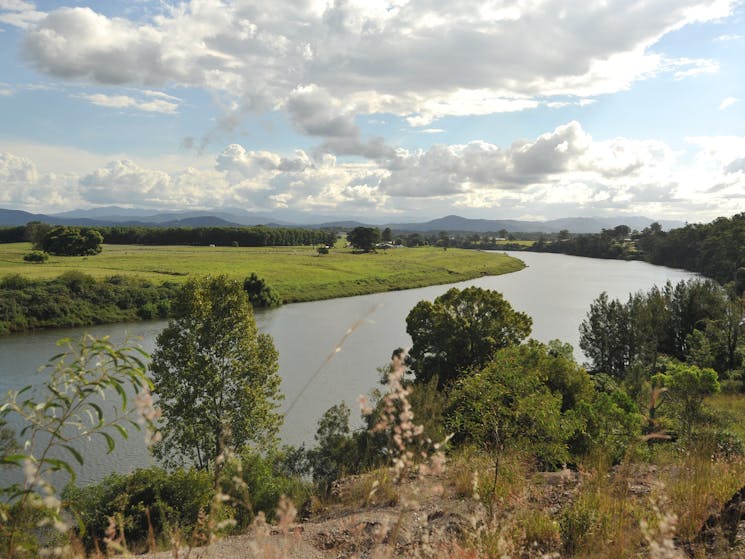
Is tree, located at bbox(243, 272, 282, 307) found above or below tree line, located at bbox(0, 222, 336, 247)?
below

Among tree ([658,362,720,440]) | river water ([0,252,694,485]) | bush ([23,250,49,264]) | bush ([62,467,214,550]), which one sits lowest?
river water ([0,252,694,485])

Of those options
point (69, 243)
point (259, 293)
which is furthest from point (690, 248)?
point (69, 243)

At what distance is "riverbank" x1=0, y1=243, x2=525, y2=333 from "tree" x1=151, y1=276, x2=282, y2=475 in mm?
9796

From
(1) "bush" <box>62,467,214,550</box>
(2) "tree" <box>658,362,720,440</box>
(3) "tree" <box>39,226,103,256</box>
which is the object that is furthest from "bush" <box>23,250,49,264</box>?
(2) "tree" <box>658,362,720,440</box>

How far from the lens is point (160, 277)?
69312 mm

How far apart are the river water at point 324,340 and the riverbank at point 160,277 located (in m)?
2.95

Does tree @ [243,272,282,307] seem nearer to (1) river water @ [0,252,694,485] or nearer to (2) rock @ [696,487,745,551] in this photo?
(1) river water @ [0,252,694,485]

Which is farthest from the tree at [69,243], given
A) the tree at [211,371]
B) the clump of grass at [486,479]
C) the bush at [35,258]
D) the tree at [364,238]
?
the clump of grass at [486,479]

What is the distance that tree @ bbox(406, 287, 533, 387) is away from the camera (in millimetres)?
28172

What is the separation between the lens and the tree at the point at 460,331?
1109 inches

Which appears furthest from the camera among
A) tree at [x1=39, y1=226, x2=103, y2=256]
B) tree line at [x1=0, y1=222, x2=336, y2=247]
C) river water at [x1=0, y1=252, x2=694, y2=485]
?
tree line at [x1=0, y1=222, x2=336, y2=247]

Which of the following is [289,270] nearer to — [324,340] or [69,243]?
[324,340]

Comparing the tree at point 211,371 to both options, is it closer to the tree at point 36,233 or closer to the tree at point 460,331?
the tree at point 460,331

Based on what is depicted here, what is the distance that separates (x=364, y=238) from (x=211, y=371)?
11629 centimetres
